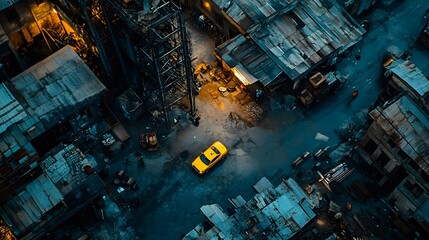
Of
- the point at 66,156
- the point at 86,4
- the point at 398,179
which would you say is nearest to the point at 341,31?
the point at 398,179

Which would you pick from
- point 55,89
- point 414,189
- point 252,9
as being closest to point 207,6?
point 252,9


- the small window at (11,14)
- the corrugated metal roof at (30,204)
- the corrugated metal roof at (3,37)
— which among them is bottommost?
the corrugated metal roof at (30,204)

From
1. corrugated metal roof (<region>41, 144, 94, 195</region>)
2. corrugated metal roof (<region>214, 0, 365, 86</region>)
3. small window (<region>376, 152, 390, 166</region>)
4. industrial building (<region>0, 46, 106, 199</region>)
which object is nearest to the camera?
corrugated metal roof (<region>41, 144, 94, 195</region>)

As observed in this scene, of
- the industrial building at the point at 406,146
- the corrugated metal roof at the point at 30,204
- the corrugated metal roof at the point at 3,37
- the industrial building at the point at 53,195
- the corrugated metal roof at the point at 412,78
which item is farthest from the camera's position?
the corrugated metal roof at the point at 3,37

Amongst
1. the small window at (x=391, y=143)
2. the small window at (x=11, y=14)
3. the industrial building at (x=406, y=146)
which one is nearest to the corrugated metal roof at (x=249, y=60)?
the industrial building at (x=406, y=146)

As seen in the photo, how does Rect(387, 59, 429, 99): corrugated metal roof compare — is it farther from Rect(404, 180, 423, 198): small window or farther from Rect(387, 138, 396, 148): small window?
Rect(404, 180, 423, 198): small window

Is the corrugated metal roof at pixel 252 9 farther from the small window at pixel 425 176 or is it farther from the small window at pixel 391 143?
the small window at pixel 425 176

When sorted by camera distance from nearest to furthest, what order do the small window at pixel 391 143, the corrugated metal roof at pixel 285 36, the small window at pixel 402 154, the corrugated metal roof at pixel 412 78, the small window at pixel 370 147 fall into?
the small window at pixel 402 154
the small window at pixel 391 143
the corrugated metal roof at pixel 412 78
the small window at pixel 370 147
the corrugated metal roof at pixel 285 36

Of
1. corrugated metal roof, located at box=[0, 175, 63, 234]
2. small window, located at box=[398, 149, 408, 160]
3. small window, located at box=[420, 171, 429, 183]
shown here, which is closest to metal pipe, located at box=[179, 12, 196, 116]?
corrugated metal roof, located at box=[0, 175, 63, 234]
